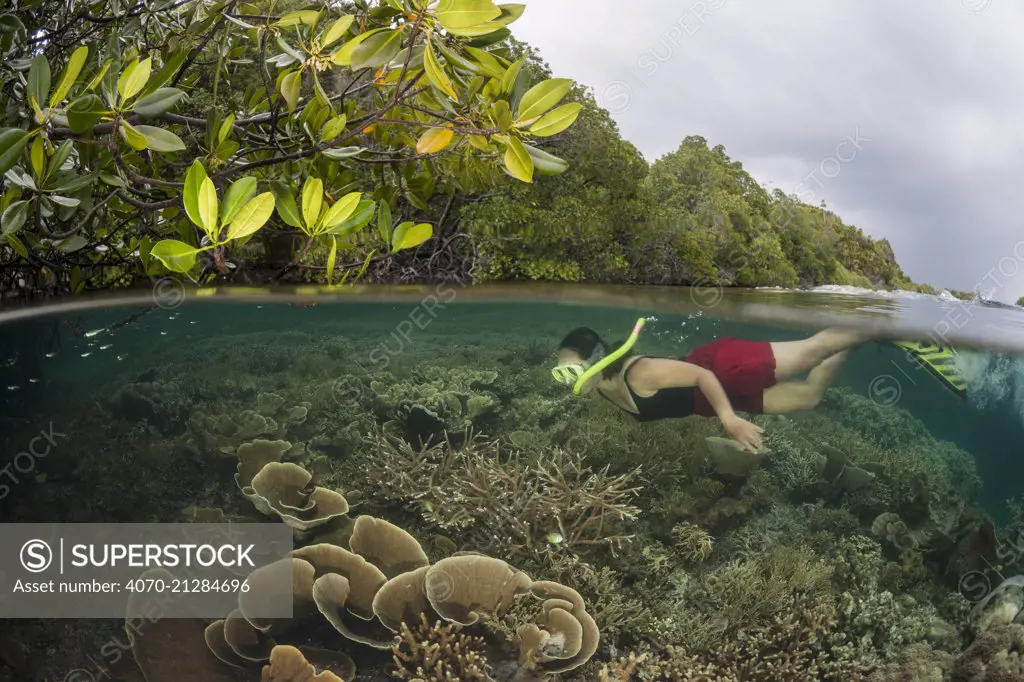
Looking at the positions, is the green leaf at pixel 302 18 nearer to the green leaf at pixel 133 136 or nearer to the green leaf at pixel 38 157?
the green leaf at pixel 133 136

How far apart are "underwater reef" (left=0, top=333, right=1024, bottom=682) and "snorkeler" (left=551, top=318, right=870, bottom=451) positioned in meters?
0.11

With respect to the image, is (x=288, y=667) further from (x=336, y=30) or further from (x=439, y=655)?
(x=336, y=30)

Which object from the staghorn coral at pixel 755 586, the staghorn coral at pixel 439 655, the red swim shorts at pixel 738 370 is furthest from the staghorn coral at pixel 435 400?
the staghorn coral at pixel 755 586

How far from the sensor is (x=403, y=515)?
4887 millimetres

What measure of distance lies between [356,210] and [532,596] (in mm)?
3407

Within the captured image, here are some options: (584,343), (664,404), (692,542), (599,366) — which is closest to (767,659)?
(692,542)

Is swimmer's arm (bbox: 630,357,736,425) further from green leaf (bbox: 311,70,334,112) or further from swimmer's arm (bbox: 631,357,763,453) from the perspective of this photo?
green leaf (bbox: 311,70,334,112)

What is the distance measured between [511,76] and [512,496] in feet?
11.7

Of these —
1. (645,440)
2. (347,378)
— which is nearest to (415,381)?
(347,378)

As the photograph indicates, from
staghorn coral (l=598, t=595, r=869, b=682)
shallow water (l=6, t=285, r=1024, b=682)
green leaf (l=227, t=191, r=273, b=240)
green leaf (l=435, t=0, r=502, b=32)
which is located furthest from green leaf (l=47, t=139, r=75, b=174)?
staghorn coral (l=598, t=595, r=869, b=682)

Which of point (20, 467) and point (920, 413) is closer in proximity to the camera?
point (20, 467)

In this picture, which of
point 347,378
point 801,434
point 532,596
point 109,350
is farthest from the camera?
point 109,350

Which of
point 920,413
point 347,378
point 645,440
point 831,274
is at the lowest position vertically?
point 347,378

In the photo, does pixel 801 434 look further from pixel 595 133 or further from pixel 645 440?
pixel 595 133
